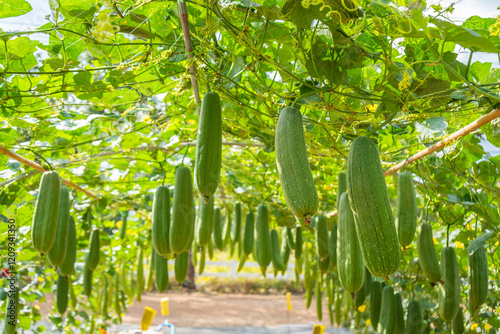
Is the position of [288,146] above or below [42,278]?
above

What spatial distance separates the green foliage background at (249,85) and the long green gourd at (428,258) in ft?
0.79

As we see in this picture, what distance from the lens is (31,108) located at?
2.74 m

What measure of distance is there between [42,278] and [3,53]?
177 inches

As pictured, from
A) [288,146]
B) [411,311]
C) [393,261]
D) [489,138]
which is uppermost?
[489,138]

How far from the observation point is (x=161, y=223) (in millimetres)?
2582

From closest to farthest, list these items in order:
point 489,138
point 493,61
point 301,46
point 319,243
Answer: point 301,46 < point 493,61 < point 489,138 < point 319,243

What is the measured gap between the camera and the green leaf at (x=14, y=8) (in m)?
1.80

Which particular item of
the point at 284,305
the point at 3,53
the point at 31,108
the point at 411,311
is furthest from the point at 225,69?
the point at 284,305

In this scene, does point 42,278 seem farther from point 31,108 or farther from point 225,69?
point 225,69

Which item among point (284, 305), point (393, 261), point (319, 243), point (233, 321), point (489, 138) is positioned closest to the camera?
point (393, 261)

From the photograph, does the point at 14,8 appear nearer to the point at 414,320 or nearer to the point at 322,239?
the point at 322,239

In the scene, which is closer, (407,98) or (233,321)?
(407,98)

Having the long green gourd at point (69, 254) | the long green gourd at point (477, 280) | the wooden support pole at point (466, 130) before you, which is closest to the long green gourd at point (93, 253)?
the long green gourd at point (69, 254)

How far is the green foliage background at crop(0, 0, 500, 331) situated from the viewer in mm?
1597
